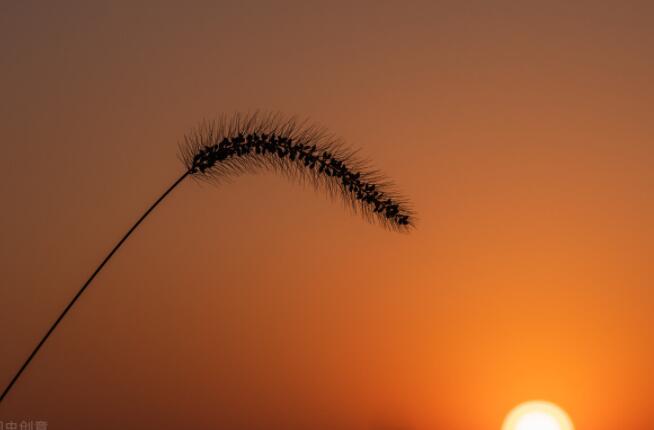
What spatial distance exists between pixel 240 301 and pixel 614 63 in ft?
3.07

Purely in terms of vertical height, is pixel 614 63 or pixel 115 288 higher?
pixel 614 63

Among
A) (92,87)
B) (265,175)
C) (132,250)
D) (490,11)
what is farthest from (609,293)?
(92,87)

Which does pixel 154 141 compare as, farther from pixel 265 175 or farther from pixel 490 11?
pixel 490 11

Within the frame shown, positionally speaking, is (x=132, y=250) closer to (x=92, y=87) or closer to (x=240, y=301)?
(x=240, y=301)

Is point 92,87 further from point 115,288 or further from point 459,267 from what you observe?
point 459,267

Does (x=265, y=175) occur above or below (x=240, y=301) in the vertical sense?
above

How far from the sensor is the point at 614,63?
5.11 ft

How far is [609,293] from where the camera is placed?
5.04 ft

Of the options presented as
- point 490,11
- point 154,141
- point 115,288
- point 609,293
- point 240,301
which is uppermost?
point 490,11

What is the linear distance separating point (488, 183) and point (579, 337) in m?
0.37

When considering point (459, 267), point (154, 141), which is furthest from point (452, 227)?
point (154, 141)

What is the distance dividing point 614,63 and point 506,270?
50 cm

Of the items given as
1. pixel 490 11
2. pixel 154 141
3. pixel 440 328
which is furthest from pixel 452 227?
pixel 154 141

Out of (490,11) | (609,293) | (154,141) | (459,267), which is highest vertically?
(490,11)
